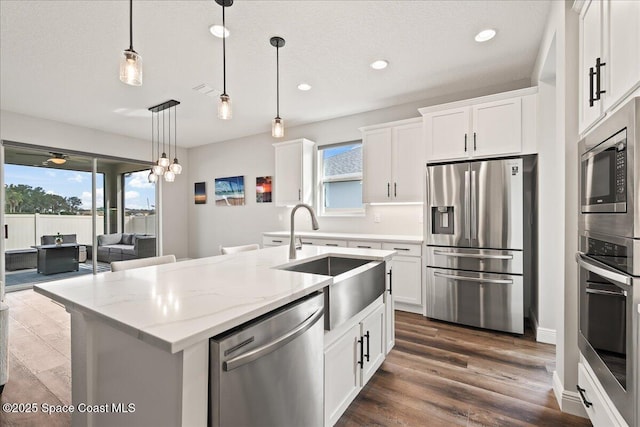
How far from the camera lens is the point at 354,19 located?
2303 millimetres

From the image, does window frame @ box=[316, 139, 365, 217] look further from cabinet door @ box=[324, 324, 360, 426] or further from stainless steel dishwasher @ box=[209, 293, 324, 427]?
stainless steel dishwasher @ box=[209, 293, 324, 427]

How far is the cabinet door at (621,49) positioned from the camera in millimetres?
1065

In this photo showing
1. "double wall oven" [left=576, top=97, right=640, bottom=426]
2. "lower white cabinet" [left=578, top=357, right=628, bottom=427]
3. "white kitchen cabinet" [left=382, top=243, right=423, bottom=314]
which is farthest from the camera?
"white kitchen cabinet" [left=382, top=243, right=423, bottom=314]

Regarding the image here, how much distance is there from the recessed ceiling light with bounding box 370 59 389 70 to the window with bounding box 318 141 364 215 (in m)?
1.50

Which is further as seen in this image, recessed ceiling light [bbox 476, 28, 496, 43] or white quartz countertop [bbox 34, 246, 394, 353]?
recessed ceiling light [bbox 476, 28, 496, 43]

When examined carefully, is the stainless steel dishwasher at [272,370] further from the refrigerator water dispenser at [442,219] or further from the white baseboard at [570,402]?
the refrigerator water dispenser at [442,219]

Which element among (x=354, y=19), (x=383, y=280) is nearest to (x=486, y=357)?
(x=383, y=280)

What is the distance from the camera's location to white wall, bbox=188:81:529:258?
406 cm

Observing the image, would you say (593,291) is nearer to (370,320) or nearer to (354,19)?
(370,320)

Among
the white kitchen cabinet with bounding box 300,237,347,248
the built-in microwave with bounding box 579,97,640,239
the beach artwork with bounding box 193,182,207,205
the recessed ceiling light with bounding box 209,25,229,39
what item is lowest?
the white kitchen cabinet with bounding box 300,237,347,248

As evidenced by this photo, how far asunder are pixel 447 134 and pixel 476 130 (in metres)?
0.29

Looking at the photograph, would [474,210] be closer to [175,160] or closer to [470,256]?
[470,256]

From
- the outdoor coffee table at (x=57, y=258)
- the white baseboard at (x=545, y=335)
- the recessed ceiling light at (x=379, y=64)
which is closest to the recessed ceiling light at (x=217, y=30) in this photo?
the recessed ceiling light at (x=379, y=64)

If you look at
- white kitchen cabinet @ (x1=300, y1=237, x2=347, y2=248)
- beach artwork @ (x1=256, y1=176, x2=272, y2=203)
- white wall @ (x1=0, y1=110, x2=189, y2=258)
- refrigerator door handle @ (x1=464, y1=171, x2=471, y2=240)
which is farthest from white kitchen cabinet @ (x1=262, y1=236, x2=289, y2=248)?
white wall @ (x1=0, y1=110, x2=189, y2=258)
